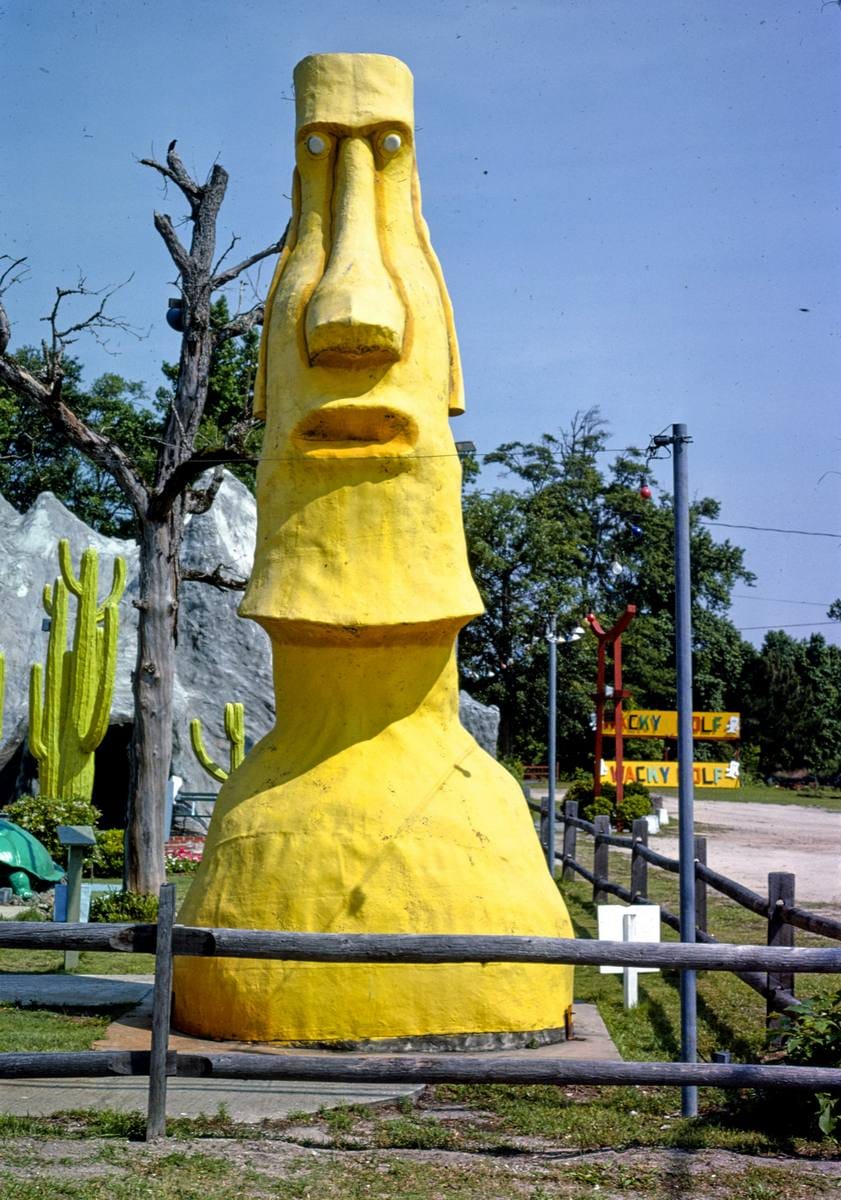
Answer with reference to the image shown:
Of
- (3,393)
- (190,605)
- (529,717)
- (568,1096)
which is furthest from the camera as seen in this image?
(529,717)

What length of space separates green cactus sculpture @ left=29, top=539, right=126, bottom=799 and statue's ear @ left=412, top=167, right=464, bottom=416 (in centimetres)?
1254

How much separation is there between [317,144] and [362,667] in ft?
10.3

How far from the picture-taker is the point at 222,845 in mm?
7973


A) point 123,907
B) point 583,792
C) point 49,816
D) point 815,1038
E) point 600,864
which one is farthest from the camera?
point 583,792

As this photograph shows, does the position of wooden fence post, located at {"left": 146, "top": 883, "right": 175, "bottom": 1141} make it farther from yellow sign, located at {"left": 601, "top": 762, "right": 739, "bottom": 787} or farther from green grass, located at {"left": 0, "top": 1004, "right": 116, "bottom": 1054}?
yellow sign, located at {"left": 601, "top": 762, "right": 739, "bottom": 787}

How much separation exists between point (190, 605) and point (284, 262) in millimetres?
18836

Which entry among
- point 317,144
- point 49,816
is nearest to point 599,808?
point 49,816

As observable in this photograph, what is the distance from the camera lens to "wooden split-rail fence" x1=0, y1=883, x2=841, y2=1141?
19.5ft

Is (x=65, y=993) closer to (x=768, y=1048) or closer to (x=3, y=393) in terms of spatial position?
(x=768, y=1048)

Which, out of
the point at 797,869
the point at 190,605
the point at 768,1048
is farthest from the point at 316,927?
the point at 190,605

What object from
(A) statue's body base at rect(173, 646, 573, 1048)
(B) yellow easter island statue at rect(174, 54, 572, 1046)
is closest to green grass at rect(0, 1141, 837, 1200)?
(A) statue's body base at rect(173, 646, 573, 1048)

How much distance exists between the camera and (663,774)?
3134cm

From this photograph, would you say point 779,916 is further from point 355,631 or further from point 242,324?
point 242,324

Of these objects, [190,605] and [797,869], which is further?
[190,605]
